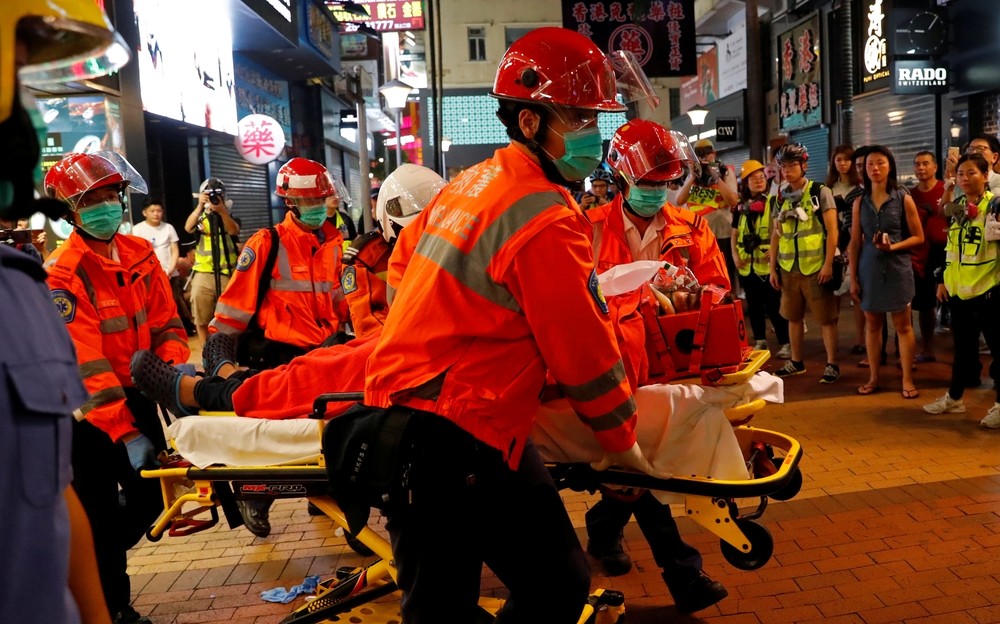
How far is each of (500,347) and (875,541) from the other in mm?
3005

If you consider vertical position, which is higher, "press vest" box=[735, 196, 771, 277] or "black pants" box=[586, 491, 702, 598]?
"press vest" box=[735, 196, 771, 277]

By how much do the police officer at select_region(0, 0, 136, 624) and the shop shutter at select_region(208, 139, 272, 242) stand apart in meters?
15.5

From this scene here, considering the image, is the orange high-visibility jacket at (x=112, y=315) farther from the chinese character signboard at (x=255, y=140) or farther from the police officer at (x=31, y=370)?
the chinese character signboard at (x=255, y=140)

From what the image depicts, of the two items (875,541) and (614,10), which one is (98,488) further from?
(614,10)

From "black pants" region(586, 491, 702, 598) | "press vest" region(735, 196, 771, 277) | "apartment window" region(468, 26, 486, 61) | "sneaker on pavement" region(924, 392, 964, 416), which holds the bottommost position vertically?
"sneaker on pavement" region(924, 392, 964, 416)

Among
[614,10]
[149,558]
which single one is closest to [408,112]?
[614,10]

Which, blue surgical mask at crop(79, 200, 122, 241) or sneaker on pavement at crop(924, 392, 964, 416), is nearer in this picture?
blue surgical mask at crop(79, 200, 122, 241)

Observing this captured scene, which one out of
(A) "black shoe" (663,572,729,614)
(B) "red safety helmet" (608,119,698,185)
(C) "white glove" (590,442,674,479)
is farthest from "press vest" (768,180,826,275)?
(C) "white glove" (590,442,674,479)

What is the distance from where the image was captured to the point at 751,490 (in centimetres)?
306

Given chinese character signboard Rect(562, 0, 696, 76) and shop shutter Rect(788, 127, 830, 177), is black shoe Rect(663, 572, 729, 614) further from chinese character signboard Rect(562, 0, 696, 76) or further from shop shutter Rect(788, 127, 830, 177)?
shop shutter Rect(788, 127, 830, 177)

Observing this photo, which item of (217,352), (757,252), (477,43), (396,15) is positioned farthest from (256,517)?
(477,43)

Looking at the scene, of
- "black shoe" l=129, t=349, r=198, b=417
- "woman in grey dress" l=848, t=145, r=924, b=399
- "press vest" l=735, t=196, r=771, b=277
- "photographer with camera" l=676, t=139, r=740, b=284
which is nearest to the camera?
"black shoe" l=129, t=349, r=198, b=417

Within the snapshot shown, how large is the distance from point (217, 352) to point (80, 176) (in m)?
1.08

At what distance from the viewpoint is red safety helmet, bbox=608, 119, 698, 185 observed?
14.3ft
